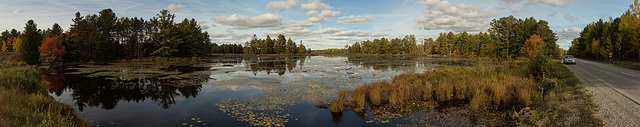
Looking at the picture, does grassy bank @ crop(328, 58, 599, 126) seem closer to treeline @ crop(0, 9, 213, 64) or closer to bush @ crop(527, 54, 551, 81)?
bush @ crop(527, 54, 551, 81)

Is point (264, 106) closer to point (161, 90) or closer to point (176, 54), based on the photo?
point (161, 90)

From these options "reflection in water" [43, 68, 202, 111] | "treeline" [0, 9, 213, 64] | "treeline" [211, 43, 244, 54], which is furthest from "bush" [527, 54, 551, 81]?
"treeline" [211, 43, 244, 54]

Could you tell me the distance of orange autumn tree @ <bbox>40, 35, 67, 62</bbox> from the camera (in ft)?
147

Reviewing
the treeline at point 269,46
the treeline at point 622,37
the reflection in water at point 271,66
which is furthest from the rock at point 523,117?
the treeline at point 269,46

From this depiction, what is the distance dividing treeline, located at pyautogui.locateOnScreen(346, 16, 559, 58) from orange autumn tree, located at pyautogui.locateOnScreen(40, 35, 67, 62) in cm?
6655

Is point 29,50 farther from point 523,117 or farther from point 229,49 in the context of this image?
point 229,49

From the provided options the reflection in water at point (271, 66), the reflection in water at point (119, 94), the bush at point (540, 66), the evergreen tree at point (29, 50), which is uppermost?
the evergreen tree at point (29, 50)

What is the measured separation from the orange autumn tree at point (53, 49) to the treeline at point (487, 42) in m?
66.5

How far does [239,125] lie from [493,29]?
76121mm

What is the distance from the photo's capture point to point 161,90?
16812 millimetres

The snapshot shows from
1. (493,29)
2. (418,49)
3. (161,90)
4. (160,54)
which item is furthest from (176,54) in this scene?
(418,49)

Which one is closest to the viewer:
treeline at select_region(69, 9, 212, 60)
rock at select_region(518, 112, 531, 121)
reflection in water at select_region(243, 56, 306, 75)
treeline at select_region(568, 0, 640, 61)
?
rock at select_region(518, 112, 531, 121)

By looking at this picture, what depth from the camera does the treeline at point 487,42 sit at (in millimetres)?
61094

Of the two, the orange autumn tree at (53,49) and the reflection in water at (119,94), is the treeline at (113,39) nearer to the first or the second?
the orange autumn tree at (53,49)
